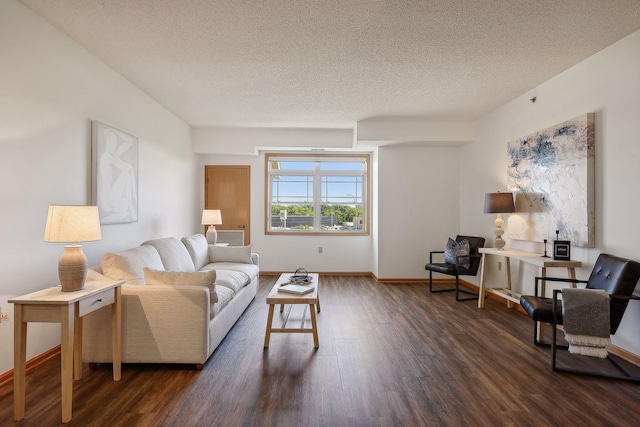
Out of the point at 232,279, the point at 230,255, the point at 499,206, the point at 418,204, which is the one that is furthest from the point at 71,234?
the point at 418,204

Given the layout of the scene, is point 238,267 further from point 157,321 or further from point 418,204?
point 418,204

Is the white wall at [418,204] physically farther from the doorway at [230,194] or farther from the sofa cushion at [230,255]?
the doorway at [230,194]

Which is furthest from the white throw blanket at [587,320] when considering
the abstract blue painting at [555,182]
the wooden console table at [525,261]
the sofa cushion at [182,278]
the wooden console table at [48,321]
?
the wooden console table at [48,321]

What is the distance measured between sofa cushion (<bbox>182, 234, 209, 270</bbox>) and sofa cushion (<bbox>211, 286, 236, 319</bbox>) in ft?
3.66

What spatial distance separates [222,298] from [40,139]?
6.35 feet

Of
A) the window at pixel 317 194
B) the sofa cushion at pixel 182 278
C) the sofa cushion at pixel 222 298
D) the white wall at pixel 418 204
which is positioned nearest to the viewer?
the sofa cushion at pixel 182 278

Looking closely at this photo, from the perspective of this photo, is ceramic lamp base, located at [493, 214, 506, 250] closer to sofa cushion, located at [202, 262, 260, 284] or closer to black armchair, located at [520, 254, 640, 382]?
black armchair, located at [520, 254, 640, 382]

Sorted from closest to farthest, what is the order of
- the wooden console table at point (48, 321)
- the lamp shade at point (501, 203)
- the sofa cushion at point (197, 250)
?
the wooden console table at point (48, 321) → the lamp shade at point (501, 203) → the sofa cushion at point (197, 250)

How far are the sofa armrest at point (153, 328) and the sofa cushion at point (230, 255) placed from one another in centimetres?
216

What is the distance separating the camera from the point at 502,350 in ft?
9.45

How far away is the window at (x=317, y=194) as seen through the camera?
20.7ft

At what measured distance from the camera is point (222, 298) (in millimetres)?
2973

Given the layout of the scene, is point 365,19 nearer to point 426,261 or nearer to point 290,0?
point 290,0

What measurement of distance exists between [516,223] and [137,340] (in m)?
4.32
